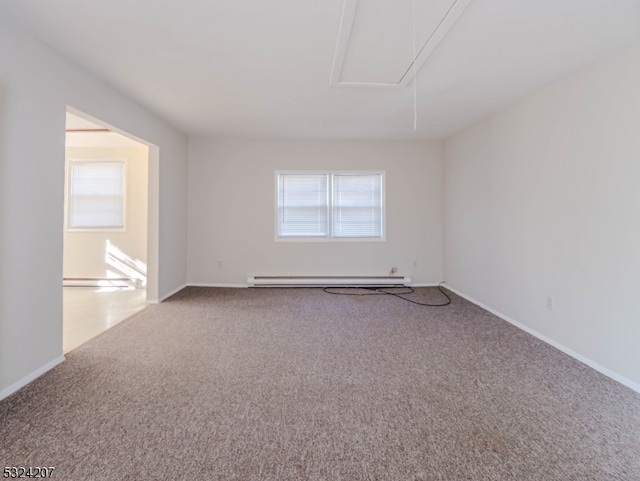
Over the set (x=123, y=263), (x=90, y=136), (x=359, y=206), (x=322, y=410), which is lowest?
(x=322, y=410)

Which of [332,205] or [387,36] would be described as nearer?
[387,36]

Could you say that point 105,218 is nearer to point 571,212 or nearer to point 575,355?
point 571,212

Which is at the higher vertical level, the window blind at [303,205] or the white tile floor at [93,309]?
the window blind at [303,205]

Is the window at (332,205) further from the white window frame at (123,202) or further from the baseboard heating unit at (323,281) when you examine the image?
the white window frame at (123,202)

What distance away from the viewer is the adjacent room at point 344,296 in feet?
4.95

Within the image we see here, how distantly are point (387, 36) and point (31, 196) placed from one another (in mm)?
2794

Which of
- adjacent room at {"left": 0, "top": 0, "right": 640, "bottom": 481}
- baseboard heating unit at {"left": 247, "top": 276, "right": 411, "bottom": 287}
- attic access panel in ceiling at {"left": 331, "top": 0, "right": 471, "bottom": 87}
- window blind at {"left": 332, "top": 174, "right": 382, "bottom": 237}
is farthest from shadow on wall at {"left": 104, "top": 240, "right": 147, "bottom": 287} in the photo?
attic access panel in ceiling at {"left": 331, "top": 0, "right": 471, "bottom": 87}

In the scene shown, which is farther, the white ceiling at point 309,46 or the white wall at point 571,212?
the white wall at point 571,212

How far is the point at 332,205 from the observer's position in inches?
196

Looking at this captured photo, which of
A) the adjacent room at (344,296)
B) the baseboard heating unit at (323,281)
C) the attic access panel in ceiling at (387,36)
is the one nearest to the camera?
the adjacent room at (344,296)

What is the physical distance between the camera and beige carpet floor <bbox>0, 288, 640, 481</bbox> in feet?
4.46

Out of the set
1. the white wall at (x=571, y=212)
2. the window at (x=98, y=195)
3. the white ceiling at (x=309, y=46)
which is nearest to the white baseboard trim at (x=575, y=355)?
the white wall at (x=571, y=212)

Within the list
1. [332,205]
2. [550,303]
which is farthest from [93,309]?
[550,303]

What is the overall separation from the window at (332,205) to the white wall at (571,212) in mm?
1665
